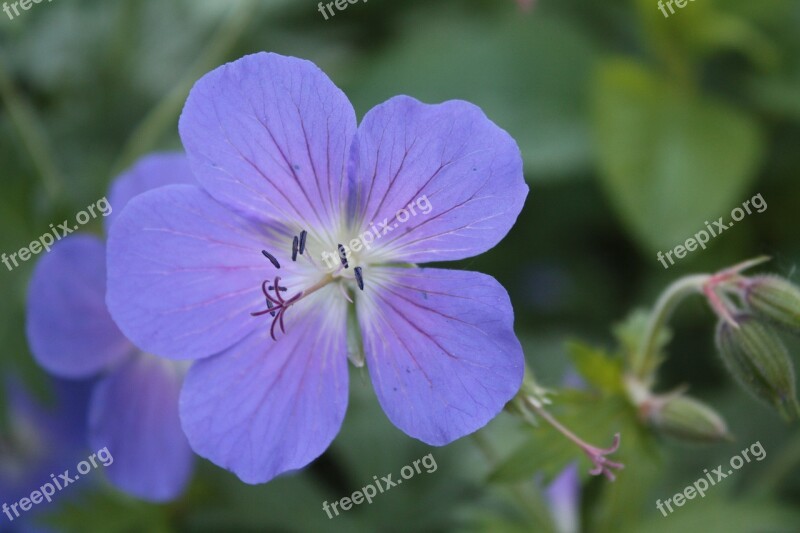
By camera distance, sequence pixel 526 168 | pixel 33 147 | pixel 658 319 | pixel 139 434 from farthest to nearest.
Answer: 1. pixel 526 168
2. pixel 33 147
3. pixel 139 434
4. pixel 658 319

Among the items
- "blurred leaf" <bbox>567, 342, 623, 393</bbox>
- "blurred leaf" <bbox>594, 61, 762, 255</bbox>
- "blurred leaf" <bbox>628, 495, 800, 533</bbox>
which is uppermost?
"blurred leaf" <bbox>594, 61, 762, 255</bbox>

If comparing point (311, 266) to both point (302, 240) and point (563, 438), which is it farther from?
point (563, 438)

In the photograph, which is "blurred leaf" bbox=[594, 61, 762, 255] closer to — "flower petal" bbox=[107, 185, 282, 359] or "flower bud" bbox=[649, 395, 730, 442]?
"flower bud" bbox=[649, 395, 730, 442]

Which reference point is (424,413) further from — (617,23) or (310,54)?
(617,23)

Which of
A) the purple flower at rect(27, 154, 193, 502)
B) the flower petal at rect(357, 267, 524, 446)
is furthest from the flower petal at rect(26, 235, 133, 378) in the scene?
the flower petal at rect(357, 267, 524, 446)

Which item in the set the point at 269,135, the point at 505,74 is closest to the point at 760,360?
the point at 269,135

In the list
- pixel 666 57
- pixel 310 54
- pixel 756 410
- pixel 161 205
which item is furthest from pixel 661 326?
pixel 310 54
